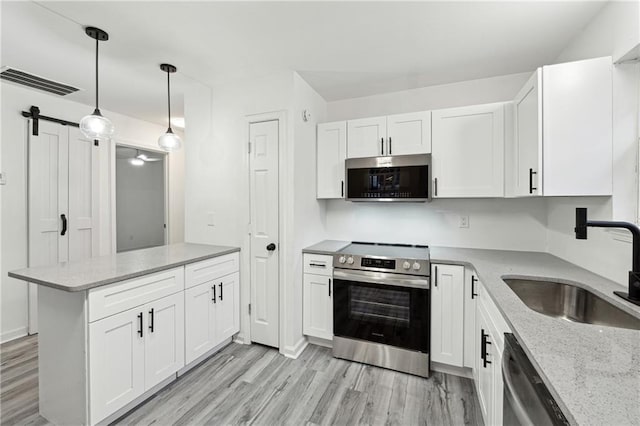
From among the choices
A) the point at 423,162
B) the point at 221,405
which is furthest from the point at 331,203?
the point at 221,405

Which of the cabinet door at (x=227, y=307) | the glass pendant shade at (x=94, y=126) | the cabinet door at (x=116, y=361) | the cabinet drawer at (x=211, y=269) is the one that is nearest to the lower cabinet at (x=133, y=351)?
the cabinet door at (x=116, y=361)

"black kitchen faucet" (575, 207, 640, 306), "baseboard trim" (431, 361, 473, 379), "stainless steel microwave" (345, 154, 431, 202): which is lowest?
"baseboard trim" (431, 361, 473, 379)

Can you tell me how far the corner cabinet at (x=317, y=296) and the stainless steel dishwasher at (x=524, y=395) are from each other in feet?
5.08

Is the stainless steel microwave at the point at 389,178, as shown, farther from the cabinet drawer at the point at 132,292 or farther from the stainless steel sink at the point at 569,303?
the cabinet drawer at the point at 132,292

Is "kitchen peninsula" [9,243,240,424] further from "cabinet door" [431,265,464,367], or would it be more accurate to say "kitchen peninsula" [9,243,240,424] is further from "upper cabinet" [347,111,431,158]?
"cabinet door" [431,265,464,367]

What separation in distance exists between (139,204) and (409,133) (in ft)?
12.7

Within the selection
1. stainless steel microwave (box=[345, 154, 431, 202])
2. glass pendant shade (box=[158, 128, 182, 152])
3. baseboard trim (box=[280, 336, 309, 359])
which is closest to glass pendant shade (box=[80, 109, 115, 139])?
glass pendant shade (box=[158, 128, 182, 152])

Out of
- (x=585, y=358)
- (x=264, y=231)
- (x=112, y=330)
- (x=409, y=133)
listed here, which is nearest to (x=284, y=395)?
(x=112, y=330)

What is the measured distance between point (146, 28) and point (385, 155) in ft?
6.80

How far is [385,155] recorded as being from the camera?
257 centimetres

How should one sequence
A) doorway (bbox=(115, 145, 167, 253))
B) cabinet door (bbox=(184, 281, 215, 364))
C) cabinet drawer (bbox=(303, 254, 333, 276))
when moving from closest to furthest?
cabinet door (bbox=(184, 281, 215, 364)) < cabinet drawer (bbox=(303, 254, 333, 276)) < doorway (bbox=(115, 145, 167, 253))

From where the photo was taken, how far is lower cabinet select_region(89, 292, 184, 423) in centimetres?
154

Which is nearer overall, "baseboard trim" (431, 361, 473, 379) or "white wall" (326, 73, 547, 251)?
"baseboard trim" (431, 361, 473, 379)

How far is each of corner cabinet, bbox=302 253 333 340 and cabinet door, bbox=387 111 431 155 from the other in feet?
3.98
